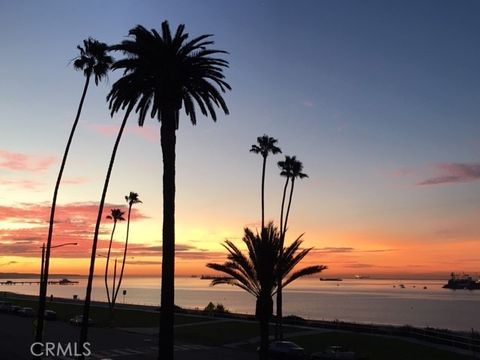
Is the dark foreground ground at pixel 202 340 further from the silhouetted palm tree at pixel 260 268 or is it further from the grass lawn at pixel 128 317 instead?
the silhouetted palm tree at pixel 260 268

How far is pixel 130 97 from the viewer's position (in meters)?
27.6

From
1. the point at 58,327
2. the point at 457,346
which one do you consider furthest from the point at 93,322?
the point at 457,346

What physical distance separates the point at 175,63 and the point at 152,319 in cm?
6071

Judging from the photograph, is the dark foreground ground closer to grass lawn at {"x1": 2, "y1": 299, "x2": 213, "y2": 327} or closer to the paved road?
the paved road

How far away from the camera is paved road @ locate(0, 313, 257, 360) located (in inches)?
1715

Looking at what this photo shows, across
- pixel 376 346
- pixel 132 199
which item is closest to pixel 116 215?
pixel 132 199

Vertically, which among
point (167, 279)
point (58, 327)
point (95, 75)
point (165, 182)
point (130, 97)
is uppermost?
point (95, 75)

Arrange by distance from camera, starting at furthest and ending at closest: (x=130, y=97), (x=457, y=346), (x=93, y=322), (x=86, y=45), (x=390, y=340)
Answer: (x=93, y=322) < (x=390, y=340) < (x=457, y=346) < (x=86, y=45) < (x=130, y=97)

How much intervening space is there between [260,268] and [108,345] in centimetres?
2664

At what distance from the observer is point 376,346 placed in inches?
1907

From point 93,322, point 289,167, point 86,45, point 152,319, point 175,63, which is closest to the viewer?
point 175,63

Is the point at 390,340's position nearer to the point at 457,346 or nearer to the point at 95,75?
the point at 457,346

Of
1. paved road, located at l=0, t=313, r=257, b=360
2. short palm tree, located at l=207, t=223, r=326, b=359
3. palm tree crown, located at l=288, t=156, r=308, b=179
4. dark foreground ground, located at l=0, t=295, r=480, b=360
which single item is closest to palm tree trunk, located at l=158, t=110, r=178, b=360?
short palm tree, located at l=207, t=223, r=326, b=359

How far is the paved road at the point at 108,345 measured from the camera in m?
43.6
